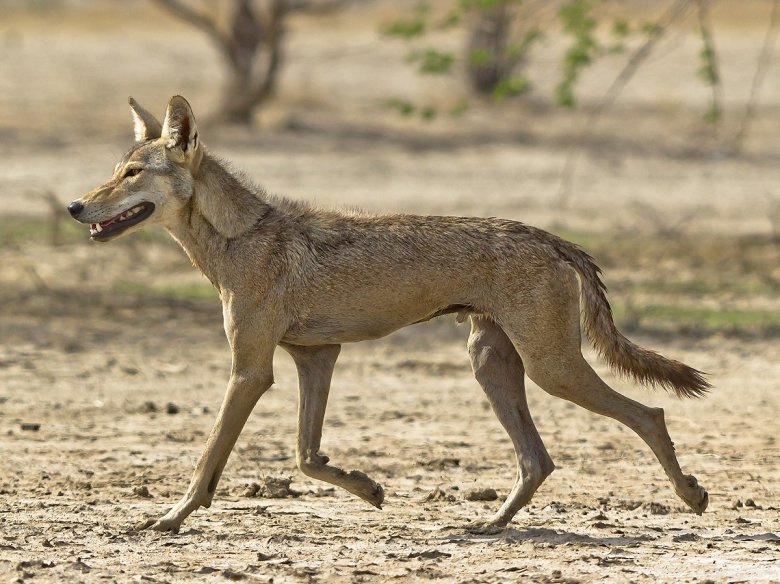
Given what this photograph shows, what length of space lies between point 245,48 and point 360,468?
54.2ft

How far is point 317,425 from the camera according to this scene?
7340 mm

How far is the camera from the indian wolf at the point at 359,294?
23.2ft

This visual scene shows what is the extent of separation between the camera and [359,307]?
23.7ft

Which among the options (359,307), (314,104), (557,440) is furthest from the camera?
(314,104)

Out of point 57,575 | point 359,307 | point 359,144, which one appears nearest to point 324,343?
point 359,307

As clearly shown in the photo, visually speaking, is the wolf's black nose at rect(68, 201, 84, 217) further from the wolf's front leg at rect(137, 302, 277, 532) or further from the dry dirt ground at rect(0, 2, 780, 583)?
the dry dirt ground at rect(0, 2, 780, 583)

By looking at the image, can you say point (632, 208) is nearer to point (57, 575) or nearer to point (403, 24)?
point (403, 24)

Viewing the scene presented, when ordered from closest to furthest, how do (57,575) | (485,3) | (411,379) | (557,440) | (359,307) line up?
1. (57,575)
2. (359,307)
3. (557,440)
4. (411,379)
5. (485,3)

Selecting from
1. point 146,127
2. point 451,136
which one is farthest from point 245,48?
point 146,127

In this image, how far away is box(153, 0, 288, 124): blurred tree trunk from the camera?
77.4ft

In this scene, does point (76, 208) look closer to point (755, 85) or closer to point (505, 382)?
point (505, 382)

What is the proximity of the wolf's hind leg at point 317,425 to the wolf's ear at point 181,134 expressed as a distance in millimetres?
1111

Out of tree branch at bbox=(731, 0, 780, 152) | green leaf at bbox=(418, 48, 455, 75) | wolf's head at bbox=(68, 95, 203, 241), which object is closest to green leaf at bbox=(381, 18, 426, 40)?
green leaf at bbox=(418, 48, 455, 75)

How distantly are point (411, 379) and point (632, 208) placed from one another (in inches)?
313
